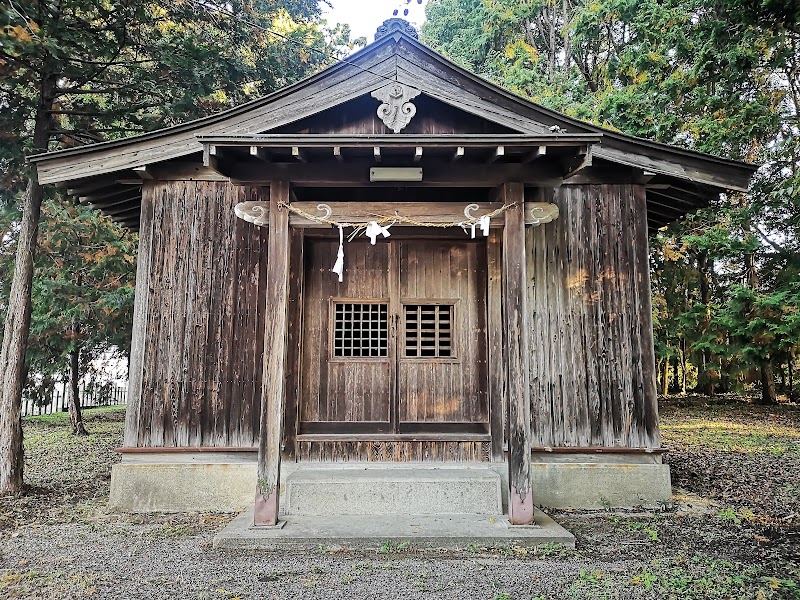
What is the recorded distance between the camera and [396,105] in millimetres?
5918

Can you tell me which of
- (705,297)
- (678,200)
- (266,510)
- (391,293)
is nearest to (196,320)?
(391,293)

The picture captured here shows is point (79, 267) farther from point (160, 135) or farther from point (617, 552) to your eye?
point (617, 552)

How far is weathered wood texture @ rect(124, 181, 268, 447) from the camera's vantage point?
6992 millimetres

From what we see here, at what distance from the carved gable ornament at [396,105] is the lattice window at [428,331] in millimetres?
2747

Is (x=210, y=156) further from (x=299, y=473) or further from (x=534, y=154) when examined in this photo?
(x=299, y=473)

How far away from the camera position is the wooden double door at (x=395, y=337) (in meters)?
7.65

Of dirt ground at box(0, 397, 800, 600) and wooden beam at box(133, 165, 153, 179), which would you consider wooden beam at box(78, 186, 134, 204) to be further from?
dirt ground at box(0, 397, 800, 600)

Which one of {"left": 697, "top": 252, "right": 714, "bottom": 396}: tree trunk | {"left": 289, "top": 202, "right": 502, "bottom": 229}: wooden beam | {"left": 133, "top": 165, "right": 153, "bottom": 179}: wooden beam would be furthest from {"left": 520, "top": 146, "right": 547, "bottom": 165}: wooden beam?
{"left": 697, "top": 252, "right": 714, "bottom": 396}: tree trunk

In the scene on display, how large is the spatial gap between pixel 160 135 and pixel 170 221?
1.12 meters

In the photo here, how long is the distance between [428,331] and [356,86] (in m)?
3.41

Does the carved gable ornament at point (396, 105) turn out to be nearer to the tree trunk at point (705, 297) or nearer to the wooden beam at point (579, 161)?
the wooden beam at point (579, 161)

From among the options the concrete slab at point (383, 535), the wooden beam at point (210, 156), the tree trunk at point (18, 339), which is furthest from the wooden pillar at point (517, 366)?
the tree trunk at point (18, 339)

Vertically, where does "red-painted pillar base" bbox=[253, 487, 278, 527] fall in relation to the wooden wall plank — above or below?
below

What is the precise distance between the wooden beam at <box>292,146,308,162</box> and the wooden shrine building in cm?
15
